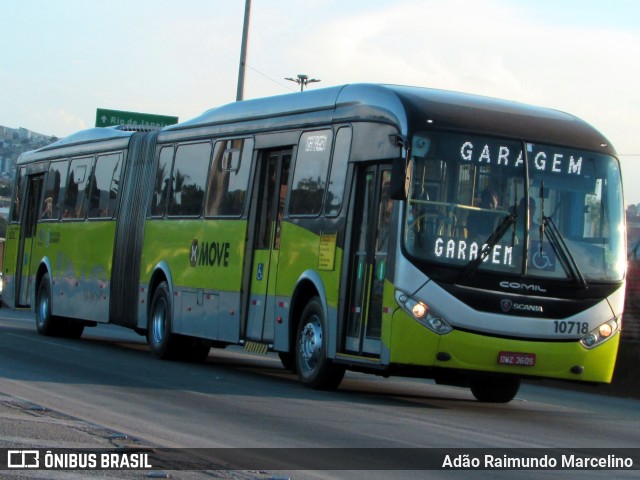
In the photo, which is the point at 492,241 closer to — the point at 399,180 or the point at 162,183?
the point at 399,180

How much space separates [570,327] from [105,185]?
38.5ft

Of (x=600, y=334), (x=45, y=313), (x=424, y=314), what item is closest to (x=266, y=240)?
(x=424, y=314)

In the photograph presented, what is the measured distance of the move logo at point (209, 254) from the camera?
730 inches

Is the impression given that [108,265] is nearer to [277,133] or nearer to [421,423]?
[277,133]

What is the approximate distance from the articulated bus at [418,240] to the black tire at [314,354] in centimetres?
3

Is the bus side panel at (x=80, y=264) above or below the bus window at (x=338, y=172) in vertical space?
below

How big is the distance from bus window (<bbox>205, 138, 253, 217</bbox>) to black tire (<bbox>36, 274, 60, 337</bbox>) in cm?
732

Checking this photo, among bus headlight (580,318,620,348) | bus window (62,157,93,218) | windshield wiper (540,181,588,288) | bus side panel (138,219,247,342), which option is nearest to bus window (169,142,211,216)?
bus side panel (138,219,247,342)

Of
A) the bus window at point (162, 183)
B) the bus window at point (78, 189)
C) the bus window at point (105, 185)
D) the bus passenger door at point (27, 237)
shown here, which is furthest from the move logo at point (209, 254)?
the bus passenger door at point (27, 237)

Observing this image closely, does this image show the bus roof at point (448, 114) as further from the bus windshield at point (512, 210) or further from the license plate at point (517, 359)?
the license plate at point (517, 359)

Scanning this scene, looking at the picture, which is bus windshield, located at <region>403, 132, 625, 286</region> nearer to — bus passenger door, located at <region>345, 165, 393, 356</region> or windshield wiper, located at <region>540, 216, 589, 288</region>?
windshield wiper, located at <region>540, 216, 589, 288</region>

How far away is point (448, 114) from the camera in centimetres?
1445

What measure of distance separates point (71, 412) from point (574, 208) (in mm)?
5766

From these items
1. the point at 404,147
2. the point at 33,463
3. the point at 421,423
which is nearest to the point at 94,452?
the point at 33,463
